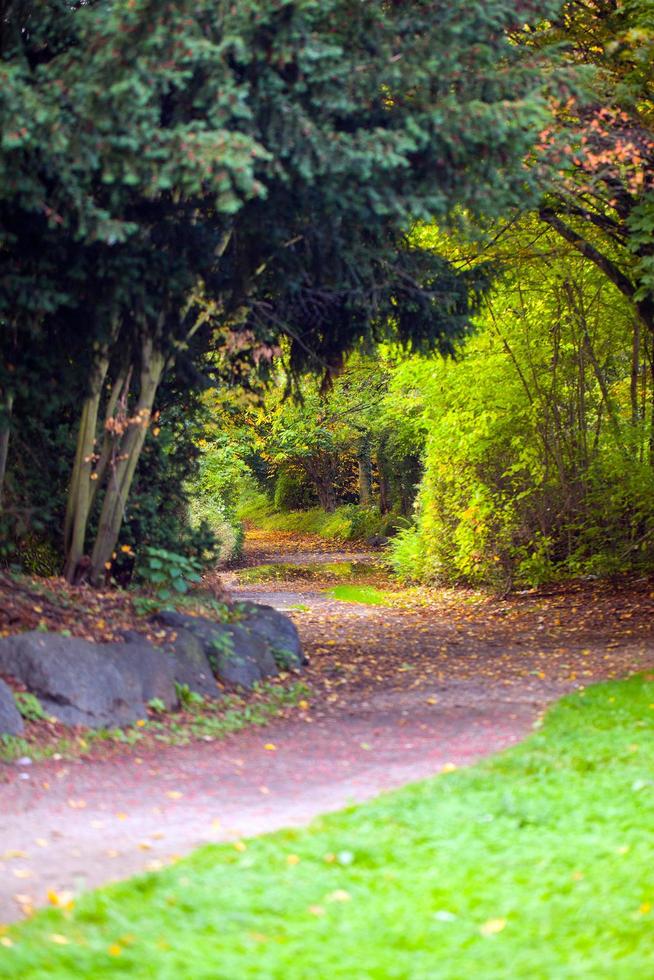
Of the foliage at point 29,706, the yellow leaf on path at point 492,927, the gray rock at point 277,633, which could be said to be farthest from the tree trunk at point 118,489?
the yellow leaf on path at point 492,927

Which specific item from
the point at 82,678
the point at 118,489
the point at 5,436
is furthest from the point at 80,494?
the point at 82,678

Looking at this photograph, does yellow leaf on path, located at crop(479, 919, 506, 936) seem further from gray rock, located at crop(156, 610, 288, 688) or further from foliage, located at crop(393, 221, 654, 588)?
foliage, located at crop(393, 221, 654, 588)

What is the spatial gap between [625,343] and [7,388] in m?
10.1

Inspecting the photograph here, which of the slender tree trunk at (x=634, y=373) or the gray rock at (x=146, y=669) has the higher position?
the slender tree trunk at (x=634, y=373)

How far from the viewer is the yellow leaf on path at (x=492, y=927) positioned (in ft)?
12.9

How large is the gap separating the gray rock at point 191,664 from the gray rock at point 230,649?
5.0 inches

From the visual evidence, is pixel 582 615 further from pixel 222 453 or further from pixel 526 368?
pixel 222 453

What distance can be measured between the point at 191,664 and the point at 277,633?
5.32ft

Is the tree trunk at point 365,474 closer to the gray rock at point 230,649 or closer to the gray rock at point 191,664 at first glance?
the gray rock at point 230,649

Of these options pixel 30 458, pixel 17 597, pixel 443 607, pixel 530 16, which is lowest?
pixel 443 607

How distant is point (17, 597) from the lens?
30.1ft

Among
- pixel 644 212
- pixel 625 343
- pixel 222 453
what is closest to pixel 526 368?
pixel 625 343

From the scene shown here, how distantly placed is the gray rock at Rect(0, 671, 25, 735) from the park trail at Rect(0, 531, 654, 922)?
42cm

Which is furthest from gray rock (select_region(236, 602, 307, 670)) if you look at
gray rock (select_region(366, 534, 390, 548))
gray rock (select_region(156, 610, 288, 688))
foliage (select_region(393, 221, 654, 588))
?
gray rock (select_region(366, 534, 390, 548))
